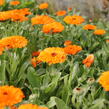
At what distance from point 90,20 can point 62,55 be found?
95.6 inches

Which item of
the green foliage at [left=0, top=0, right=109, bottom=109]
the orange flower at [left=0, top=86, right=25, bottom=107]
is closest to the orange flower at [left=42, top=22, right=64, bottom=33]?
the green foliage at [left=0, top=0, right=109, bottom=109]

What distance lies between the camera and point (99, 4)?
209 inches

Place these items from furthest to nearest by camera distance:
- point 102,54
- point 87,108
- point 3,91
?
point 102,54
point 87,108
point 3,91

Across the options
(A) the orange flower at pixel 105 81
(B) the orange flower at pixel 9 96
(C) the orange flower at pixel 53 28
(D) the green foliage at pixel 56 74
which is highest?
(B) the orange flower at pixel 9 96

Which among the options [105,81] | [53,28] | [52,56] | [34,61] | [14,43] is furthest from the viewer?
[53,28]

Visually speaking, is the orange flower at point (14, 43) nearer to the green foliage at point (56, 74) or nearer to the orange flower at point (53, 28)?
the green foliage at point (56, 74)

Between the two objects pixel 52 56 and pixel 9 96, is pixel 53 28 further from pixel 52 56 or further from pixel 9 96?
pixel 9 96

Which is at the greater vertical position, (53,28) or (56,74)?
(53,28)

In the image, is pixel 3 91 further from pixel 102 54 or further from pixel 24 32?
pixel 24 32

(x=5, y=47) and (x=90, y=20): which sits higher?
(x=5, y=47)

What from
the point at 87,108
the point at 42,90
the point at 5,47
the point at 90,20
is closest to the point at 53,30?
the point at 5,47

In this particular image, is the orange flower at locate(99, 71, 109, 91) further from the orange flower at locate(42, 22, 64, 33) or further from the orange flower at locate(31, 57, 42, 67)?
the orange flower at locate(42, 22, 64, 33)

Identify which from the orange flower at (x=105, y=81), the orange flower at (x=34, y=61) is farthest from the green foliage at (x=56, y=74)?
the orange flower at (x=105, y=81)

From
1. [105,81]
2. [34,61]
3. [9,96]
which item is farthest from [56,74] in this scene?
[9,96]
